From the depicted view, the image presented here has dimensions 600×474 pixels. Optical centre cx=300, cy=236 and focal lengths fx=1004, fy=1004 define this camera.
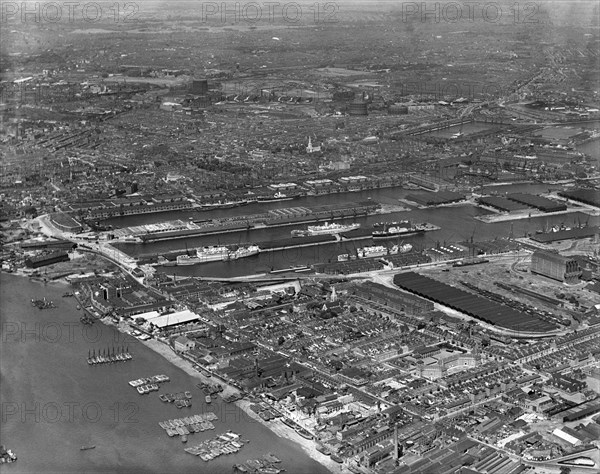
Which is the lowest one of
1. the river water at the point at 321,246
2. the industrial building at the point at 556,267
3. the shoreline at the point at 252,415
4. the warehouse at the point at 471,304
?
the river water at the point at 321,246

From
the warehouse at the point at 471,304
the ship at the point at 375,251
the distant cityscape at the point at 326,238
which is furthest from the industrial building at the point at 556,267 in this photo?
the ship at the point at 375,251

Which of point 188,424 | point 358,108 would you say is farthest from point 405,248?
point 358,108

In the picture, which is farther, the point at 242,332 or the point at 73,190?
the point at 73,190

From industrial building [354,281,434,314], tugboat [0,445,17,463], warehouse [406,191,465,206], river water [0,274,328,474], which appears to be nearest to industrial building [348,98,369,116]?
warehouse [406,191,465,206]

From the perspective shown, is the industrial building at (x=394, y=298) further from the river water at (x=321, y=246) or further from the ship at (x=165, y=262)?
the ship at (x=165, y=262)

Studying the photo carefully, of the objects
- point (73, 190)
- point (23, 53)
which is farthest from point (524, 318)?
point (23, 53)

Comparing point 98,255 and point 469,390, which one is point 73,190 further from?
point 469,390
